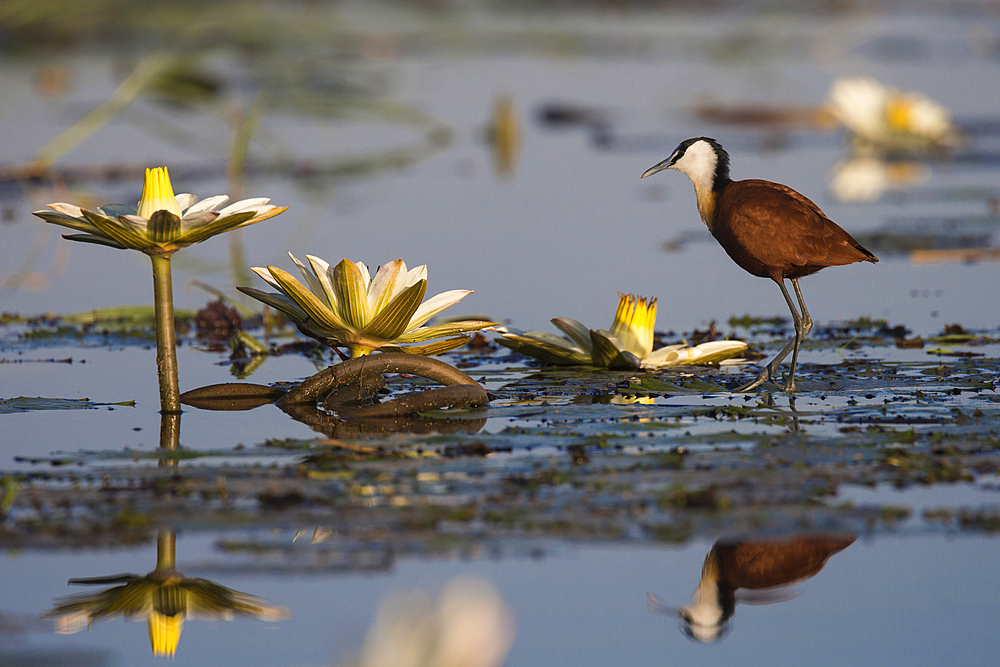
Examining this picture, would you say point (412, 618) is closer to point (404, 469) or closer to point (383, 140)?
point (404, 469)

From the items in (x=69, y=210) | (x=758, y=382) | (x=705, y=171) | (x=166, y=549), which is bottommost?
(x=166, y=549)

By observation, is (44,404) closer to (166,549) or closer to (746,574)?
(166,549)

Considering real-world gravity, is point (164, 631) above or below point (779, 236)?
below

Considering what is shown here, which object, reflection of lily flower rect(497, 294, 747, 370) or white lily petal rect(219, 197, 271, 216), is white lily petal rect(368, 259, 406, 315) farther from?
reflection of lily flower rect(497, 294, 747, 370)

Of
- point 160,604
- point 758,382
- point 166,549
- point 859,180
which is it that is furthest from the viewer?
point 859,180

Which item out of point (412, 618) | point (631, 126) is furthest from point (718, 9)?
point (412, 618)

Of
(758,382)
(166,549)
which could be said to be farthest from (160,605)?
(758,382)

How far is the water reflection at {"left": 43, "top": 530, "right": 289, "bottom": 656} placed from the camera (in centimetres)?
281

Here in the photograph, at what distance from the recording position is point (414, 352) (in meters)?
4.71

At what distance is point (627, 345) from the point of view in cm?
520

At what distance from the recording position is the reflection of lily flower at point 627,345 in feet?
16.9

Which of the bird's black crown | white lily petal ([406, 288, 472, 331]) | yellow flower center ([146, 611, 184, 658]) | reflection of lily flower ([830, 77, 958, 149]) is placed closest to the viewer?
yellow flower center ([146, 611, 184, 658])

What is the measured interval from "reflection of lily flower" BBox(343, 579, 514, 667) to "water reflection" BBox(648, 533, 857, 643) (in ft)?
4.65

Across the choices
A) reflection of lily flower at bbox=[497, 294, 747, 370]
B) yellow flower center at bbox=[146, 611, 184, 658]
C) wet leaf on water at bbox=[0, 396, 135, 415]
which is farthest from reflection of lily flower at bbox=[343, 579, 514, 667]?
reflection of lily flower at bbox=[497, 294, 747, 370]
